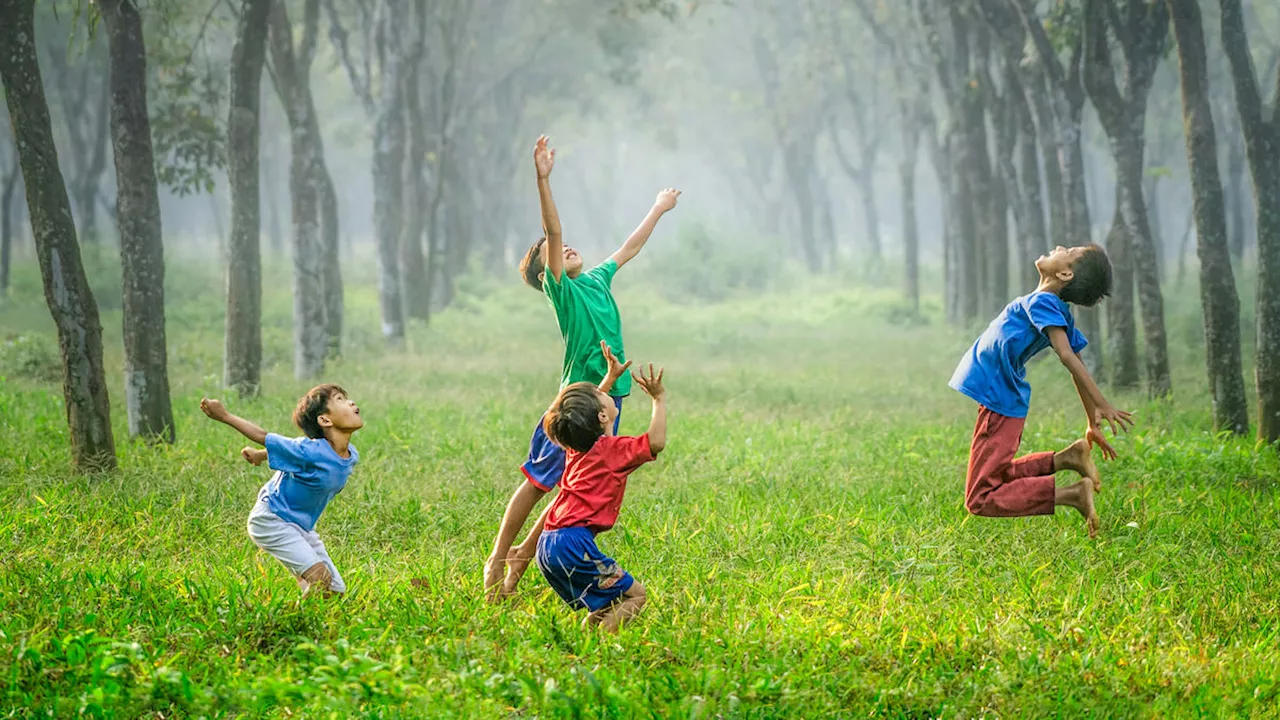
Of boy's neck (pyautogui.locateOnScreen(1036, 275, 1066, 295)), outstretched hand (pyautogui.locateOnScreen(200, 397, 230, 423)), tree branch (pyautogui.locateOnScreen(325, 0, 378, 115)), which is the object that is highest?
tree branch (pyautogui.locateOnScreen(325, 0, 378, 115))

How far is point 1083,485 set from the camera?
5895 millimetres

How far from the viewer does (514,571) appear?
5098 millimetres

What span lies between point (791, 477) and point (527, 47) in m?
24.6

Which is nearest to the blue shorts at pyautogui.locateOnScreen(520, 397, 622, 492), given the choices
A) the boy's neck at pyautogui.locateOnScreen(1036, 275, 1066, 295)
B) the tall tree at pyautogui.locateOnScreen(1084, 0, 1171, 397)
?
the boy's neck at pyautogui.locateOnScreen(1036, 275, 1066, 295)

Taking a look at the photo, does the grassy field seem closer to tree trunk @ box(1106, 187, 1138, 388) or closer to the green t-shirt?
the green t-shirt

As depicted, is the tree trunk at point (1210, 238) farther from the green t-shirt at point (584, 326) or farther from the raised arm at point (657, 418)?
the raised arm at point (657, 418)

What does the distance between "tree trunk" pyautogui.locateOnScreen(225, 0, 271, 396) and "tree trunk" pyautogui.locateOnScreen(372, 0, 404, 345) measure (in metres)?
6.04

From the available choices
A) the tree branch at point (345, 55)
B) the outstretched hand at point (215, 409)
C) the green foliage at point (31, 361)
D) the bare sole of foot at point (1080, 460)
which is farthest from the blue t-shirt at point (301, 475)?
the tree branch at point (345, 55)

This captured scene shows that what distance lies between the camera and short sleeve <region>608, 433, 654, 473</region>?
181 inches

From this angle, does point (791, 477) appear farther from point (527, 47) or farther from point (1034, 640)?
point (527, 47)

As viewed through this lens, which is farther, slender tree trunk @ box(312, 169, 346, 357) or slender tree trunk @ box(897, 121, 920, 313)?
slender tree trunk @ box(897, 121, 920, 313)

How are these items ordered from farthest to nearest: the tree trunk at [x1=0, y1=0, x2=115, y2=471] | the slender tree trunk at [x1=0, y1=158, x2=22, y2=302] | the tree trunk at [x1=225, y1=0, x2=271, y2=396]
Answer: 1. the slender tree trunk at [x1=0, y1=158, x2=22, y2=302]
2. the tree trunk at [x1=225, y1=0, x2=271, y2=396]
3. the tree trunk at [x1=0, y1=0, x2=115, y2=471]

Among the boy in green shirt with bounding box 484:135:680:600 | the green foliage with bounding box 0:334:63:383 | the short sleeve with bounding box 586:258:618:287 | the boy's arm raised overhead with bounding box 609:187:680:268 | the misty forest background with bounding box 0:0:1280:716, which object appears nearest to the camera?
the misty forest background with bounding box 0:0:1280:716

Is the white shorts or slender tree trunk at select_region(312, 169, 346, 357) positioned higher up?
slender tree trunk at select_region(312, 169, 346, 357)
